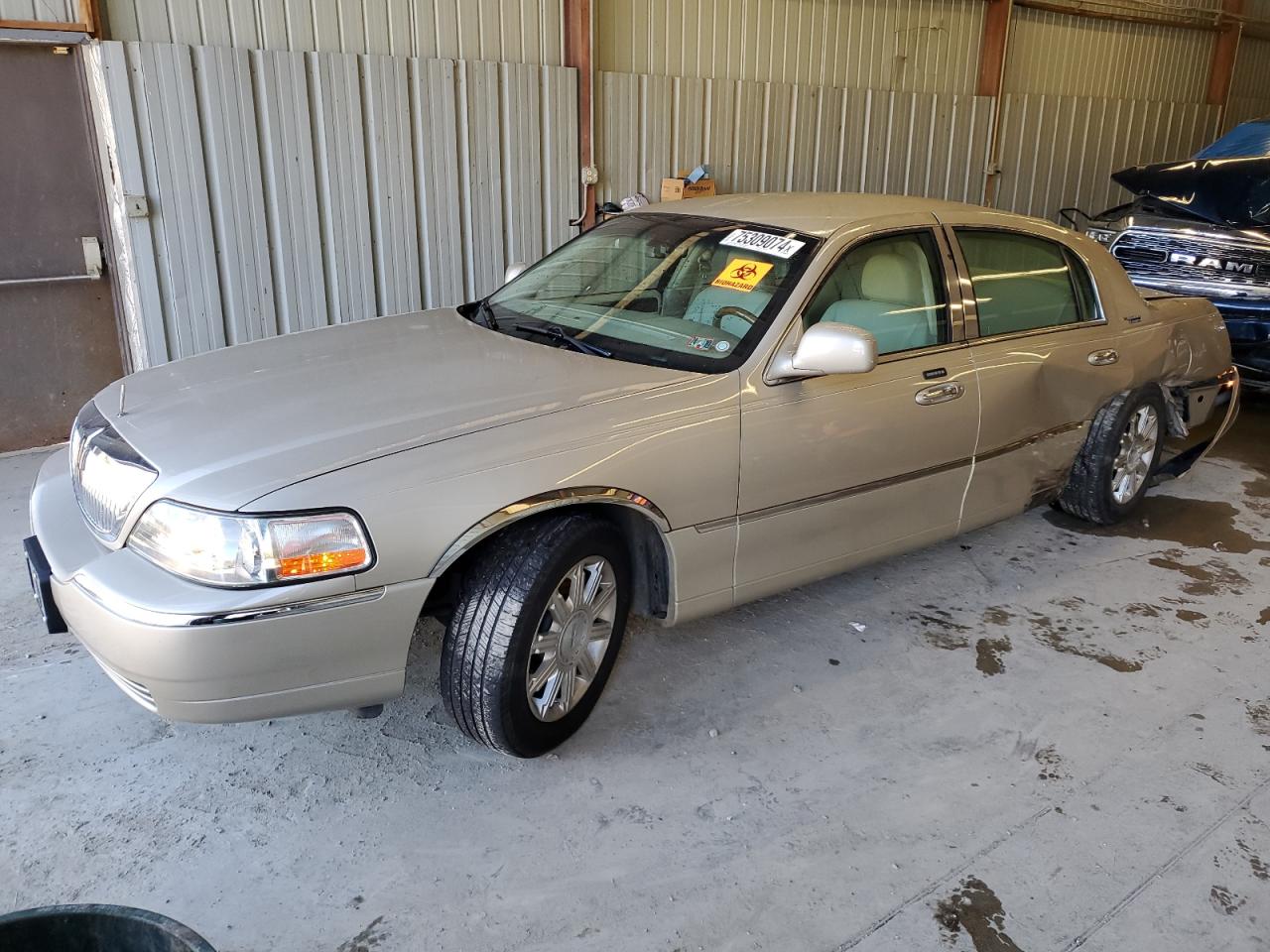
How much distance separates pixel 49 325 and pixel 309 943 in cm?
456

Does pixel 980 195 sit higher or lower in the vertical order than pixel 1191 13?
lower

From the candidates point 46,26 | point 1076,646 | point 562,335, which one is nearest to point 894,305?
point 562,335

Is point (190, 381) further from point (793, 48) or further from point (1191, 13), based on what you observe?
point (1191, 13)

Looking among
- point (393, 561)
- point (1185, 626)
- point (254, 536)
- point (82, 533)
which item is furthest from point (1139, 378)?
point (82, 533)

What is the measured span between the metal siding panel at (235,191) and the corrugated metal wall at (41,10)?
617 millimetres

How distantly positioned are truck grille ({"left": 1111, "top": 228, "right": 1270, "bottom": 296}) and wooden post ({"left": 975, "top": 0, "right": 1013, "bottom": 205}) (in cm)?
257

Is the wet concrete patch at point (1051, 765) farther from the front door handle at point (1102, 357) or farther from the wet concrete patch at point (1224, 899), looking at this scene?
the front door handle at point (1102, 357)

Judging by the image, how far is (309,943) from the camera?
227cm

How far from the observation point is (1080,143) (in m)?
10.5

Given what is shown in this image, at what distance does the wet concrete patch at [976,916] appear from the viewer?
2.32 m

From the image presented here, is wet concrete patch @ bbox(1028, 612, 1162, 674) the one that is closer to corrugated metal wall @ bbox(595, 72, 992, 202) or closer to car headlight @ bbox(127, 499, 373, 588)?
car headlight @ bbox(127, 499, 373, 588)

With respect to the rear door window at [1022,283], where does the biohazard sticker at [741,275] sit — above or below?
above

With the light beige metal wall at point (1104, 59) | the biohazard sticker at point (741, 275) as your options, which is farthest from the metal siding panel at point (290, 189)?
the light beige metal wall at point (1104, 59)

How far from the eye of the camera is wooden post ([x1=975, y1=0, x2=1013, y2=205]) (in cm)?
934
